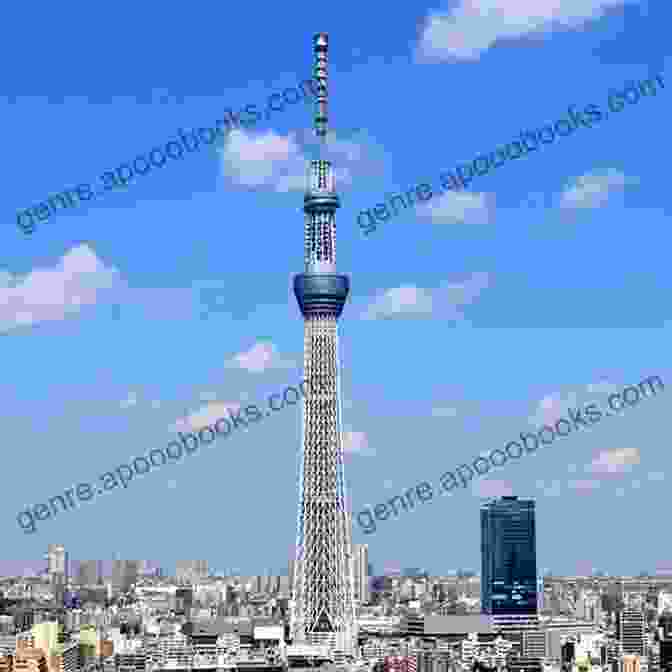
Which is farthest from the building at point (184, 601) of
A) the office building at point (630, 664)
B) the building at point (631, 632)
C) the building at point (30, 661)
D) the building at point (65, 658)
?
the office building at point (630, 664)

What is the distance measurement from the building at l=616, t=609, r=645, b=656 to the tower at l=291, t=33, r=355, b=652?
49.3 ft

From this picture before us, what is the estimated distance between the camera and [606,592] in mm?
102500

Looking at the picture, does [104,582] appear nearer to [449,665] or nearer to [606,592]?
[606,592]

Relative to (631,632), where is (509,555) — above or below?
above

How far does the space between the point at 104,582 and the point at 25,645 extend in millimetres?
53444

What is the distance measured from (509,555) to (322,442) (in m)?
29.3

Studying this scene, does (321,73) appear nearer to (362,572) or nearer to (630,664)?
(630,664)

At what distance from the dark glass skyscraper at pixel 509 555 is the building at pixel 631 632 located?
10.1 metres

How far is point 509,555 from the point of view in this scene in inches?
2916

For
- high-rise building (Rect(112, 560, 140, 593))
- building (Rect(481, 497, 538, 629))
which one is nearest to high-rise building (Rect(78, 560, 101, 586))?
high-rise building (Rect(112, 560, 140, 593))

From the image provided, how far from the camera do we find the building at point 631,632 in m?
59.8

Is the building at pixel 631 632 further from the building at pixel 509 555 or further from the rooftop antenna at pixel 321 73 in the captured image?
the rooftop antenna at pixel 321 73

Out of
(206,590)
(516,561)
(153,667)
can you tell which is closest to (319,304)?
(153,667)

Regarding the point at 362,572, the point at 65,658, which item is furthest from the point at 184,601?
the point at 65,658
